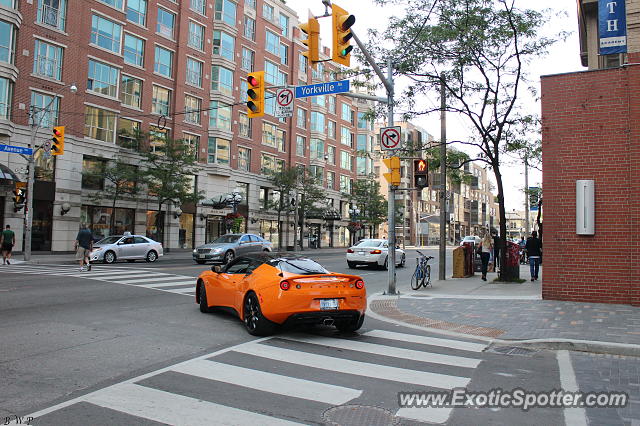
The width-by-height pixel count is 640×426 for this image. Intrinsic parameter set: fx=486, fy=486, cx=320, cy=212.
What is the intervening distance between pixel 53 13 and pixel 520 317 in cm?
3068

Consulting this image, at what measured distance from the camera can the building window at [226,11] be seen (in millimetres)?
40906

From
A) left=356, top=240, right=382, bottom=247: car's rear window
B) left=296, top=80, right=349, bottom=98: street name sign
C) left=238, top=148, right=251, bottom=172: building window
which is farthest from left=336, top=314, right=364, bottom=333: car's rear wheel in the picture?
left=238, top=148, right=251, bottom=172: building window

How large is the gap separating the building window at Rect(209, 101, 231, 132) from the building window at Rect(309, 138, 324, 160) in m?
13.7

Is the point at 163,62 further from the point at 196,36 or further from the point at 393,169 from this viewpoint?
the point at 393,169

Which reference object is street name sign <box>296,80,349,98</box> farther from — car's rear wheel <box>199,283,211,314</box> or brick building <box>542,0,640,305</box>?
car's rear wheel <box>199,283,211,314</box>

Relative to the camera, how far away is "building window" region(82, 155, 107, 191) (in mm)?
29609

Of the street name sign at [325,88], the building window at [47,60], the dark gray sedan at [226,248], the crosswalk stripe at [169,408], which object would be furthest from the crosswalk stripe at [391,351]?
the building window at [47,60]

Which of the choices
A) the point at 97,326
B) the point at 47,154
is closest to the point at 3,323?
the point at 97,326

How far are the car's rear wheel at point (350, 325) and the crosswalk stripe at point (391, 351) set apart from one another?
1.76 feet

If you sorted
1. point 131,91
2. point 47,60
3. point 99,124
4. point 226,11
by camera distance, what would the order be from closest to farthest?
point 47,60 < point 99,124 < point 131,91 < point 226,11

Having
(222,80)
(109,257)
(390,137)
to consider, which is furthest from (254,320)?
(222,80)

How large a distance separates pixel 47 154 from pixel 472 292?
66.8ft

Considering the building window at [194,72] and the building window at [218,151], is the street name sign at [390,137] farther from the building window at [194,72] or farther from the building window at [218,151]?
the building window at [218,151]

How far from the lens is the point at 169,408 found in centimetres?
449
